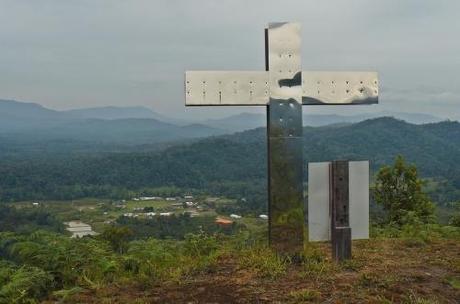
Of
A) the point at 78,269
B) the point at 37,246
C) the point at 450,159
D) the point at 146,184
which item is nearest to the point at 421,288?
the point at 78,269

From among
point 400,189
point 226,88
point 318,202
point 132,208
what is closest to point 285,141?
point 318,202

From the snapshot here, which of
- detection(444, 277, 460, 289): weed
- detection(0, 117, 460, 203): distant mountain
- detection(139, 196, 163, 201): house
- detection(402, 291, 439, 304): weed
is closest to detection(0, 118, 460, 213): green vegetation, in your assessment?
detection(0, 117, 460, 203): distant mountain

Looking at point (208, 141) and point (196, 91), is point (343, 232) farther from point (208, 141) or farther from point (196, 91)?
point (208, 141)

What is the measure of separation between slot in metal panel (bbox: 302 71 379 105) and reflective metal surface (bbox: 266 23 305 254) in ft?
0.54

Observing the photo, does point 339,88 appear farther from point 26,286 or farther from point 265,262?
point 26,286

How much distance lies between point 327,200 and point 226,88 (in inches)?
67.6

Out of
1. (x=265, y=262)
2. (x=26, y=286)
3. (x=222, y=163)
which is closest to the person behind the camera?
(x=26, y=286)

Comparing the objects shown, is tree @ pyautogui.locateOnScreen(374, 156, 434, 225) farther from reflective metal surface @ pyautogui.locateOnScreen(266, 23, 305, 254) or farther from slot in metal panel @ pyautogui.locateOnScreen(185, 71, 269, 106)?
slot in metal panel @ pyautogui.locateOnScreen(185, 71, 269, 106)

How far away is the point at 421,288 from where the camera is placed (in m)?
4.49

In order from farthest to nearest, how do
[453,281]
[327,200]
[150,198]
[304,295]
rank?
[150,198] → [327,200] → [453,281] → [304,295]

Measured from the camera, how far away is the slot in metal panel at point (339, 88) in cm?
566

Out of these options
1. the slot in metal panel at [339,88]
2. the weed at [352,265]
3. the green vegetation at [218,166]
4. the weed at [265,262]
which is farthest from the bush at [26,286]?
the green vegetation at [218,166]

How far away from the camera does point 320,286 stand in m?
4.57

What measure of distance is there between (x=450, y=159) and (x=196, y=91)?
15343 centimetres
